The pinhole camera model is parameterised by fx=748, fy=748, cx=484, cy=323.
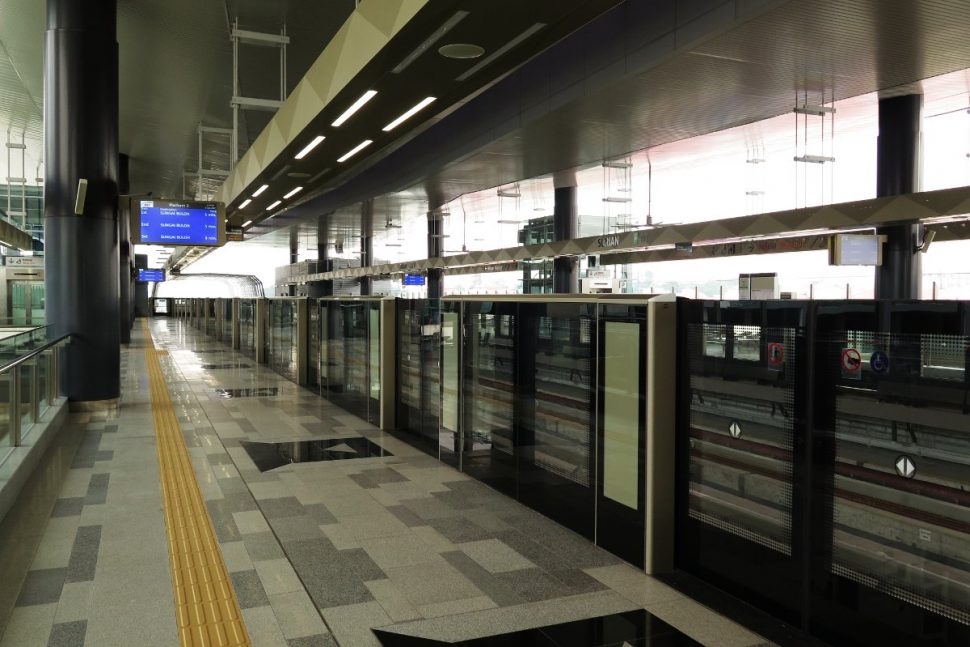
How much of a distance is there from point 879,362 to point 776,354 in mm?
551

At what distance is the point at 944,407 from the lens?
2.84m

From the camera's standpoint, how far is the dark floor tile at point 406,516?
202 inches

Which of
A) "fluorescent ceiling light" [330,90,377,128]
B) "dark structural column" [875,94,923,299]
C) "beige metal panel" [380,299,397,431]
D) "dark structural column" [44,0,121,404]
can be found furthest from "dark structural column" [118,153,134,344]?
"dark structural column" [875,94,923,299]

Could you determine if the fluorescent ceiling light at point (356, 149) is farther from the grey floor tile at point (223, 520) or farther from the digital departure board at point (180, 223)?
the digital departure board at point (180, 223)

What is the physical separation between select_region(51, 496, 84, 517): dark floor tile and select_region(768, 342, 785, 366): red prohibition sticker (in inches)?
185

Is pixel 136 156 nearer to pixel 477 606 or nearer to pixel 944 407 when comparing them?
pixel 477 606

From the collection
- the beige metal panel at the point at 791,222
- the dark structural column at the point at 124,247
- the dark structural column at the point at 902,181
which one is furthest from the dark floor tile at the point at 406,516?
the dark structural column at the point at 124,247

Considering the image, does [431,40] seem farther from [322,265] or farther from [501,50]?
[322,265]

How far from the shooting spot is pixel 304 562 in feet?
14.3

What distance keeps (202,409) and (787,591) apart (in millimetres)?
8903

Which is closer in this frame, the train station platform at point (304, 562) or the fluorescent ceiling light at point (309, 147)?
the train station platform at point (304, 562)

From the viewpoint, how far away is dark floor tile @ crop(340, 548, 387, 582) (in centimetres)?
415

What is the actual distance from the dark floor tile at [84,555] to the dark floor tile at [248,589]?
0.79 meters

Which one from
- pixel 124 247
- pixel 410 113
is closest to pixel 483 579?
pixel 410 113
